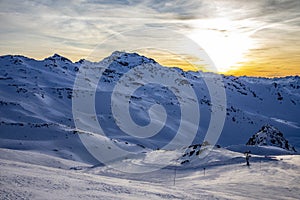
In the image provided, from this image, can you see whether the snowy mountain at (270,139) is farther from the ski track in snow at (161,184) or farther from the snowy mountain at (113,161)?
the ski track in snow at (161,184)

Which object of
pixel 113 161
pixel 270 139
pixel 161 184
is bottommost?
pixel 113 161

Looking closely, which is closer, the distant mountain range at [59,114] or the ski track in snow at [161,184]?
the ski track in snow at [161,184]

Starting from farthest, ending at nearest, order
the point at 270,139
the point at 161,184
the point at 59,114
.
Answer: the point at 59,114 → the point at 270,139 → the point at 161,184

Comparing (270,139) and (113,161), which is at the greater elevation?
(270,139)

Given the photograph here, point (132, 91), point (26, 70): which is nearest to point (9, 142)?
point (26, 70)

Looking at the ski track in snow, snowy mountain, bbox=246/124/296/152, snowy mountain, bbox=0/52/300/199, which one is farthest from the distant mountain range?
snowy mountain, bbox=246/124/296/152

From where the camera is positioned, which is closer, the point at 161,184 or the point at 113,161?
the point at 161,184

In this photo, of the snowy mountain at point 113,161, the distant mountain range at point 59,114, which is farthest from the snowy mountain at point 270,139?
the distant mountain range at point 59,114

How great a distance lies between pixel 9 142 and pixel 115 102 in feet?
203

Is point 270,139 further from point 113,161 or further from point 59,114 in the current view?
point 59,114

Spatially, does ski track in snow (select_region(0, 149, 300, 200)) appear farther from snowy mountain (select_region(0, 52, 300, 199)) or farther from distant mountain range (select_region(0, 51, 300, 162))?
distant mountain range (select_region(0, 51, 300, 162))

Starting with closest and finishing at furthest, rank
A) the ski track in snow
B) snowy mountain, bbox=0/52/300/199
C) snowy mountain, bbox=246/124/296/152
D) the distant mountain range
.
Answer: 1. the ski track in snow
2. snowy mountain, bbox=0/52/300/199
3. the distant mountain range
4. snowy mountain, bbox=246/124/296/152

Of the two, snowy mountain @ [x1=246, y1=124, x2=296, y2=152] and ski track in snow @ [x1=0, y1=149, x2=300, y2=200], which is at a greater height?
ski track in snow @ [x1=0, y1=149, x2=300, y2=200]

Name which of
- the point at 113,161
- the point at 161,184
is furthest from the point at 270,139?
the point at 161,184
